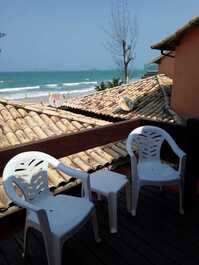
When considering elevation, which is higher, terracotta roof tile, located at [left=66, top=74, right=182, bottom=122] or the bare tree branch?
the bare tree branch

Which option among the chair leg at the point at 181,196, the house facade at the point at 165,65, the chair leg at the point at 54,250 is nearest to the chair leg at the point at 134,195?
the chair leg at the point at 181,196

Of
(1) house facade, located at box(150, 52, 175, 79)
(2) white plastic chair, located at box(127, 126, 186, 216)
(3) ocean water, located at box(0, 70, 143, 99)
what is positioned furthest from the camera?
(3) ocean water, located at box(0, 70, 143, 99)

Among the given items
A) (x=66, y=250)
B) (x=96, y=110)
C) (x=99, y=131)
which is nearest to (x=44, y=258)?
(x=66, y=250)

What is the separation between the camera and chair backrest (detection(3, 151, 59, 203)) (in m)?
1.86

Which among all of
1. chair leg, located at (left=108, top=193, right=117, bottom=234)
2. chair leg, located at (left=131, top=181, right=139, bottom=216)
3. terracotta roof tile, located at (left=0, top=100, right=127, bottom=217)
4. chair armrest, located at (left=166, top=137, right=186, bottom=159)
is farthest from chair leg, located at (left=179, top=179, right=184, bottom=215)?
terracotta roof tile, located at (left=0, top=100, right=127, bottom=217)

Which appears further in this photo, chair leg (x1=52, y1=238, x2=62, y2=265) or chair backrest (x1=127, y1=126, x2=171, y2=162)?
chair backrest (x1=127, y1=126, x2=171, y2=162)

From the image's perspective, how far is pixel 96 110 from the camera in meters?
8.01

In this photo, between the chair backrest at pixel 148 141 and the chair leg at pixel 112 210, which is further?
the chair backrest at pixel 148 141

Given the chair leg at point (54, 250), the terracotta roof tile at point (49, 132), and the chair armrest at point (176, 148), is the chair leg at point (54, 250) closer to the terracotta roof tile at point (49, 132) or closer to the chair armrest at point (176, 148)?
the terracotta roof tile at point (49, 132)

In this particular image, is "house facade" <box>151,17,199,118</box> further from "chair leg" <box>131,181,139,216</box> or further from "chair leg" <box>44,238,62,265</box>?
"chair leg" <box>44,238,62,265</box>

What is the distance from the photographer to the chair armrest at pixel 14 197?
1.52 metres

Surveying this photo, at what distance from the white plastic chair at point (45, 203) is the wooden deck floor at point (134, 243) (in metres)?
0.17

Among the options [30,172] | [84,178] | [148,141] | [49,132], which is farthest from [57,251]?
[49,132]

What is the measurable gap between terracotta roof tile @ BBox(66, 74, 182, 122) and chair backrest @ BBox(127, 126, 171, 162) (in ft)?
10.1
